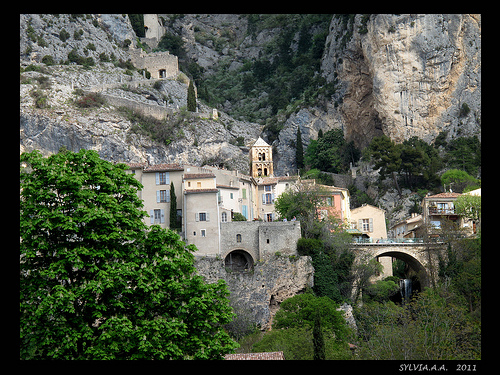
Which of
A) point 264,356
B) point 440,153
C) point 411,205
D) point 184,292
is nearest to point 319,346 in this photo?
point 264,356

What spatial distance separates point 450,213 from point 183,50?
68452 millimetres

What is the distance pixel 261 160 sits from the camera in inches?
3169

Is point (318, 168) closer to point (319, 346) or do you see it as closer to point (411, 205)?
point (411, 205)

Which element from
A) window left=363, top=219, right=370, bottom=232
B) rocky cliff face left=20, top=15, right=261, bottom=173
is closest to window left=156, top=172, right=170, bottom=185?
window left=363, top=219, right=370, bottom=232

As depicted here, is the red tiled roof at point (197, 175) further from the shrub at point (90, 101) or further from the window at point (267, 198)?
the shrub at point (90, 101)

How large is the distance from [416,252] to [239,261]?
15.9 m

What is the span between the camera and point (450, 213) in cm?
6397

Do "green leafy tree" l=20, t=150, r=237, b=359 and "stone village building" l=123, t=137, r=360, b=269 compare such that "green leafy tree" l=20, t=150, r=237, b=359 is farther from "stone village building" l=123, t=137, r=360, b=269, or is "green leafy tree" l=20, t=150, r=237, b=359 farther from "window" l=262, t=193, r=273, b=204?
"window" l=262, t=193, r=273, b=204

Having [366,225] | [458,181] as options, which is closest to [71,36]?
[366,225]

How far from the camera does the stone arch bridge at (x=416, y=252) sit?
57.1 metres

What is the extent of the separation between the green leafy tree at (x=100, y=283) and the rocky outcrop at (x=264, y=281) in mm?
19425

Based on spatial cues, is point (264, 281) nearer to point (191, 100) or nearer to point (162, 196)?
point (162, 196)
